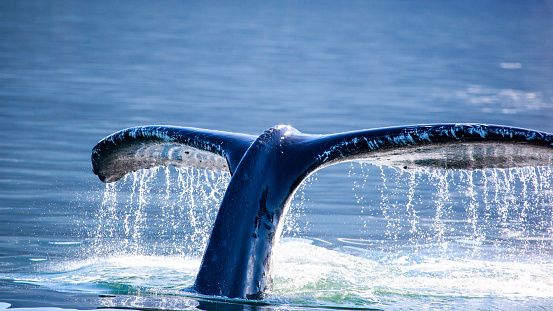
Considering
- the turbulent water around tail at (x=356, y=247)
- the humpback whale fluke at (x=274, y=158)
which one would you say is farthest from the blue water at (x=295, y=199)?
the humpback whale fluke at (x=274, y=158)

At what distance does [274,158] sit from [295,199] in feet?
24.6

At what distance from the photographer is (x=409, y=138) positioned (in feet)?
21.4

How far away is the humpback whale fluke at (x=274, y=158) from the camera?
620cm

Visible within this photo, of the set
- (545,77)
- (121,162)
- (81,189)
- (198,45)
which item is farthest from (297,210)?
(198,45)

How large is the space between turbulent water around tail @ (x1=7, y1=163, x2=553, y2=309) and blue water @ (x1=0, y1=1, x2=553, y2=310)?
0.04m

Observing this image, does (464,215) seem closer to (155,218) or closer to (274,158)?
(155,218)

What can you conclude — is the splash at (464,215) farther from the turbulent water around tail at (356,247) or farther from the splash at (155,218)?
the splash at (155,218)

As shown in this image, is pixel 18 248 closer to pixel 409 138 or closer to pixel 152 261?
pixel 152 261

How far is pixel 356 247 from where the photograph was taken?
10508 millimetres

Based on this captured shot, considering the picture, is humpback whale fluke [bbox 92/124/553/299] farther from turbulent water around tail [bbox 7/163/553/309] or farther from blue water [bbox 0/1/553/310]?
turbulent water around tail [bbox 7/163/553/309]

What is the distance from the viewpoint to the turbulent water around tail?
747 centimetres

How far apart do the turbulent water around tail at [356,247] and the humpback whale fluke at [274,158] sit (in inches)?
16.0

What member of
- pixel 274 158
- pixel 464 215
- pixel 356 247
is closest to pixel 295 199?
pixel 464 215

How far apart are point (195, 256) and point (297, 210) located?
392cm
